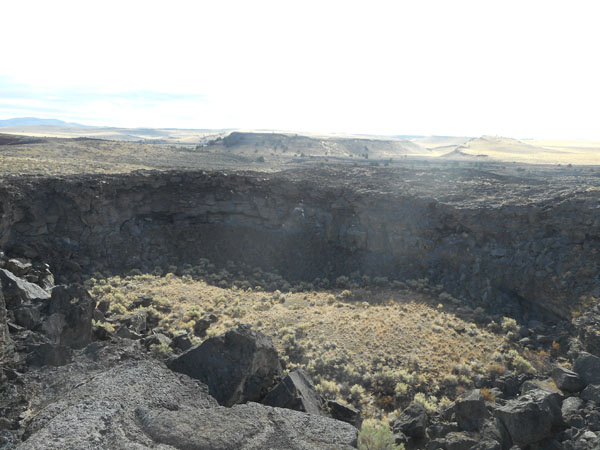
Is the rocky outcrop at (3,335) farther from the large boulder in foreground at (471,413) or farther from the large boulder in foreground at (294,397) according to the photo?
the large boulder in foreground at (471,413)

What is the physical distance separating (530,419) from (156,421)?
7.86 metres

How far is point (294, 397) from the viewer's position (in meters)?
8.91

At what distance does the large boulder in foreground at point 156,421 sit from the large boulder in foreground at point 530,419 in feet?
13.5

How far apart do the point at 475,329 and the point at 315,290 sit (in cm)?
771

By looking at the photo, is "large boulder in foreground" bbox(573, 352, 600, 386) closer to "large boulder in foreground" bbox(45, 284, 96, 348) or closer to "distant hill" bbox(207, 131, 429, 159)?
"large boulder in foreground" bbox(45, 284, 96, 348)

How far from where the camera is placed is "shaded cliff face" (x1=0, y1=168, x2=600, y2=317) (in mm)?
18000

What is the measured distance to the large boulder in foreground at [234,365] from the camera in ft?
29.6

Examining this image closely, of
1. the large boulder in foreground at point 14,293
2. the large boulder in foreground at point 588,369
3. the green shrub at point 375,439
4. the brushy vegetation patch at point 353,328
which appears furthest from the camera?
the brushy vegetation patch at point 353,328

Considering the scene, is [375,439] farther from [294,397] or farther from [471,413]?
[471,413]

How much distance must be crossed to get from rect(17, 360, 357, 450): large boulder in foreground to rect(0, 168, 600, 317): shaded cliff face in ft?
44.5

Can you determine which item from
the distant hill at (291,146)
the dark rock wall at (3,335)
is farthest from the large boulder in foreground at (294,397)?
the distant hill at (291,146)

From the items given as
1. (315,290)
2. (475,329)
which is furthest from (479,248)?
(315,290)

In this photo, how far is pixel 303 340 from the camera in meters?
14.8

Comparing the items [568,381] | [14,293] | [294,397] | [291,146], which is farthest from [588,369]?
[291,146]
